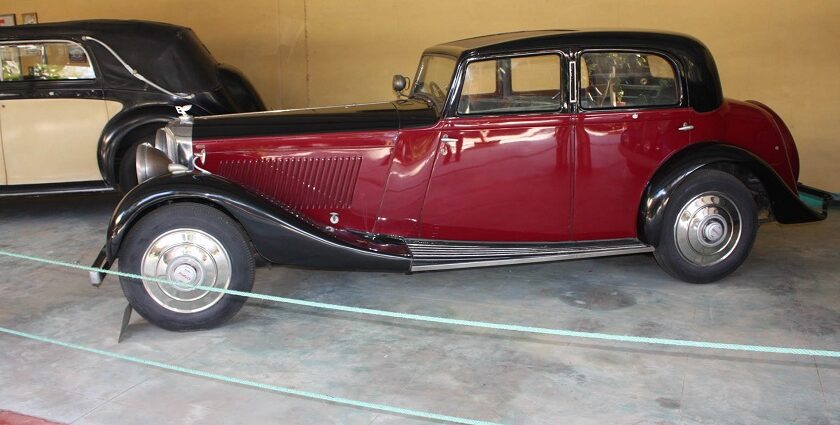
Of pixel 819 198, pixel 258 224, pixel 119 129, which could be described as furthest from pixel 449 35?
pixel 258 224

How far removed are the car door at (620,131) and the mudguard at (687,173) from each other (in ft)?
0.21

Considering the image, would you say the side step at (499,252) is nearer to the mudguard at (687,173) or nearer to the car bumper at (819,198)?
the mudguard at (687,173)

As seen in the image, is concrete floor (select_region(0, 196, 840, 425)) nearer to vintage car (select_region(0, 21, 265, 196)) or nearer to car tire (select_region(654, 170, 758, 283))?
car tire (select_region(654, 170, 758, 283))

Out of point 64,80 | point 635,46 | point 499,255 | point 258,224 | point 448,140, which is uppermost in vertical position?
point 635,46

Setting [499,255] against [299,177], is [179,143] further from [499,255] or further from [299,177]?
[499,255]

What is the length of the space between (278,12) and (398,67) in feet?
5.48

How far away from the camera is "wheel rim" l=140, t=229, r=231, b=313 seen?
4.01 meters

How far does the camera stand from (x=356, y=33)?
831 cm

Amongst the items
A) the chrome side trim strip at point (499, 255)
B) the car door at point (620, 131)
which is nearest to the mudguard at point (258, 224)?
the chrome side trim strip at point (499, 255)

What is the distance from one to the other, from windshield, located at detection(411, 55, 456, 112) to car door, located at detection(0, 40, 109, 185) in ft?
10.2

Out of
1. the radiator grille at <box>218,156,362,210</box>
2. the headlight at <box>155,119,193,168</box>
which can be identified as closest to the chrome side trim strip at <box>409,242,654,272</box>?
the radiator grille at <box>218,156,362,210</box>

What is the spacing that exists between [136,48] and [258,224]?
3.35 m

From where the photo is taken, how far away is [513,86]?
4.50m

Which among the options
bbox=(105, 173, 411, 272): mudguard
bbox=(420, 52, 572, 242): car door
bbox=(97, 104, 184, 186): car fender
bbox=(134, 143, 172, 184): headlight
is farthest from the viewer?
bbox=(97, 104, 184, 186): car fender
